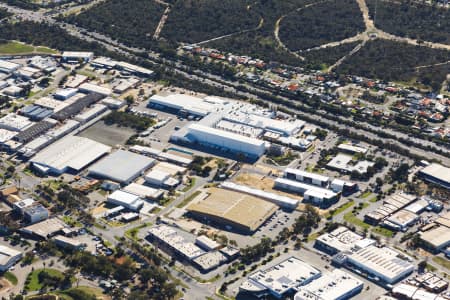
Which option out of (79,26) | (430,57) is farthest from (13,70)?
(430,57)

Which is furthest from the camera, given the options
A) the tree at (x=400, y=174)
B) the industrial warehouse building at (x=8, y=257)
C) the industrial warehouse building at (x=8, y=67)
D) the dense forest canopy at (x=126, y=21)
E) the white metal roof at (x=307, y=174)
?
the dense forest canopy at (x=126, y=21)

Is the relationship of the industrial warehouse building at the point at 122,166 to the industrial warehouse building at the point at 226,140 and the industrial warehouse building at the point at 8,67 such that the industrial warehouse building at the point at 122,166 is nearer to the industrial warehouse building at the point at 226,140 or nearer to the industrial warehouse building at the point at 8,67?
the industrial warehouse building at the point at 226,140

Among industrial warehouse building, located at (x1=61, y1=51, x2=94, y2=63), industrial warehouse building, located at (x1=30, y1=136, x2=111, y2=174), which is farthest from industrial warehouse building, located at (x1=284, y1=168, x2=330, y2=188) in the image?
industrial warehouse building, located at (x1=61, y1=51, x2=94, y2=63)

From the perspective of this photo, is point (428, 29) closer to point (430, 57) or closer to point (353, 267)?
point (430, 57)

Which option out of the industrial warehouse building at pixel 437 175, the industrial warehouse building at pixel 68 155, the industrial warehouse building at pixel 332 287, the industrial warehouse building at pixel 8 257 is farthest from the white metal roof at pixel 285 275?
the industrial warehouse building at pixel 68 155

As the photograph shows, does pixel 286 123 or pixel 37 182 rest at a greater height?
pixel 286 123

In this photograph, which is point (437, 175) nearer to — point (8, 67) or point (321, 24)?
point (321, 24)
